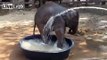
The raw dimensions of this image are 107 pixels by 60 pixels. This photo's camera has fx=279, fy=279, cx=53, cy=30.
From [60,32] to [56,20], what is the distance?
0.26 metres

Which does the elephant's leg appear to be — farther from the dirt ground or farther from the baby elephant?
the dirt ground

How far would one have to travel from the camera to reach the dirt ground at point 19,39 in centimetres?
587

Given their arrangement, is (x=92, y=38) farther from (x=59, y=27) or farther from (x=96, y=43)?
(x=59, y=27)

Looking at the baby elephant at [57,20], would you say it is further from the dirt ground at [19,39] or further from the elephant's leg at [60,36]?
the dirt ground at [19,39]

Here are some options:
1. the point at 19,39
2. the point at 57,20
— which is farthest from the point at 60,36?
the point at 19,39

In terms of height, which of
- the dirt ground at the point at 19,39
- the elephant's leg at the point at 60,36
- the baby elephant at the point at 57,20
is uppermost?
the baby elephant at the point at 57,20

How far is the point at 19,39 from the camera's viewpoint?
6918 millimetres

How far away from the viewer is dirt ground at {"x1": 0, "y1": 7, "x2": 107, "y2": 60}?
587cm

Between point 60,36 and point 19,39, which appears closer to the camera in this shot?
point 60,36

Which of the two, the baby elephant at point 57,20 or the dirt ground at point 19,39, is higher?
the baby elephant at point 57,20

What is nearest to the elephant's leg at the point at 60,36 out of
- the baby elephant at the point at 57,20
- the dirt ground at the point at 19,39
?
the baby elephant at the point at 57,20

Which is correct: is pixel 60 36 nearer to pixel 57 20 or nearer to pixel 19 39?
pixel 57 20

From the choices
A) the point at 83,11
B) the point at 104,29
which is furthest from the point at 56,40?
the point at 83,11

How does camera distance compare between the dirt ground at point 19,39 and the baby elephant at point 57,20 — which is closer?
the baby elephant at point 57,20
